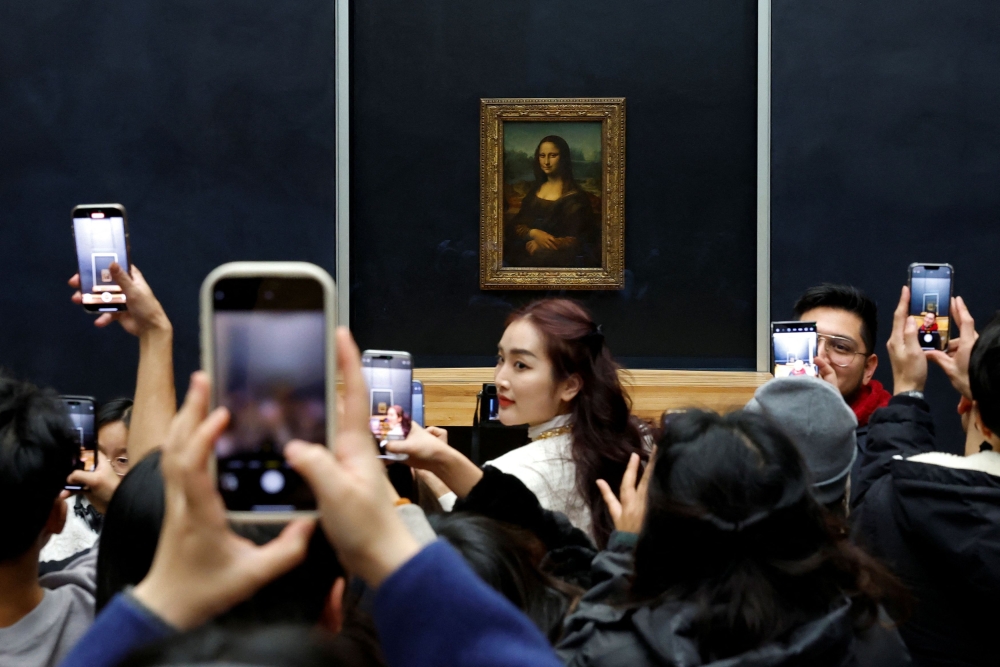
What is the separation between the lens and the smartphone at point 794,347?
4.03 meters

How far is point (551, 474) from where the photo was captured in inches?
116

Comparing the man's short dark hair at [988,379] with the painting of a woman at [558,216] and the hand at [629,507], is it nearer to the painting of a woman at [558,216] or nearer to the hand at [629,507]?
the hand at [629,507]

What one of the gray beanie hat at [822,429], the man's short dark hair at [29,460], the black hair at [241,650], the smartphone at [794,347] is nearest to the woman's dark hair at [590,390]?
the gray beanie hat at [822,429]

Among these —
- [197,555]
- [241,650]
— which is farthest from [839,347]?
[241,650]

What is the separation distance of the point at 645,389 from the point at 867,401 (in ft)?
7.95

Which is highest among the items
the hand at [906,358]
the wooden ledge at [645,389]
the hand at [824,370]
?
the hand at [906,358]

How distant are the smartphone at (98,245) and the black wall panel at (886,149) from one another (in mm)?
5074

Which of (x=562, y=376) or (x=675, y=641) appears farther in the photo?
(x=562, y=376)

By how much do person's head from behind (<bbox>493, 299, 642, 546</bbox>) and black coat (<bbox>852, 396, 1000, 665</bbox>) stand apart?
0.99 meters

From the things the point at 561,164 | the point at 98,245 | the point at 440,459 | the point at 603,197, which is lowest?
the point at 440,459

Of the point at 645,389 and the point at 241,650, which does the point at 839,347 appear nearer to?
the point at 645,389

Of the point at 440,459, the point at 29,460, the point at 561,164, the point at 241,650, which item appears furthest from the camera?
the point at 561,164

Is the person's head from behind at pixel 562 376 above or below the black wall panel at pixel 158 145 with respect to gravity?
below

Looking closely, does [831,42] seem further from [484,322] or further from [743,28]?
[484,322]
